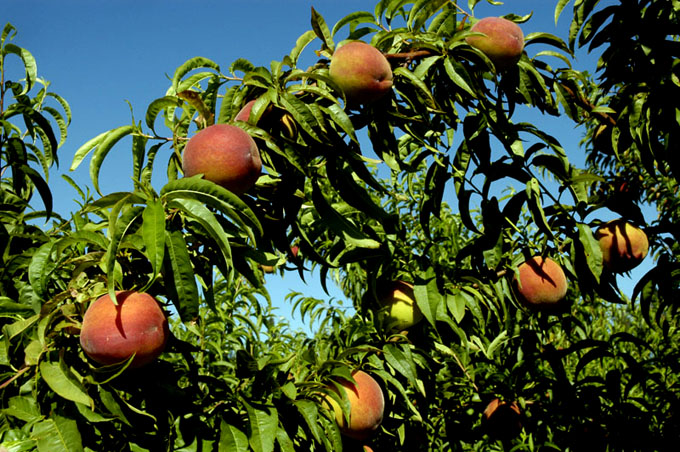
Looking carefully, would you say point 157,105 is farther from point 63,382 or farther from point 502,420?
point 502,420

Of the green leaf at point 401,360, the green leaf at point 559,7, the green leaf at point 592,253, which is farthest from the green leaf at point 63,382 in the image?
the green leaf at point 559,7

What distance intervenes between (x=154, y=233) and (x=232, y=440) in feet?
1.68

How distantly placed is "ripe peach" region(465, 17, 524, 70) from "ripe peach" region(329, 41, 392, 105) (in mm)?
323

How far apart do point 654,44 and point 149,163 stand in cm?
160

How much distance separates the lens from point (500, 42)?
60.3 inches

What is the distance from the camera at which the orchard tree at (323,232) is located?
1.05 metres

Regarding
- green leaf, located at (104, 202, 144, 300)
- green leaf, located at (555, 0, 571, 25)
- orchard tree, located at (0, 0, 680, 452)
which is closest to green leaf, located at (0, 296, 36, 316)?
orchard tree, located at (0, 0, 680, 452)

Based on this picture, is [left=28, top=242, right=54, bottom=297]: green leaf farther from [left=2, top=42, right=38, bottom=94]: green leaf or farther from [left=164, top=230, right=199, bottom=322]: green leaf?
[left=2, top=42, right=38, bottom=94]: green leaf

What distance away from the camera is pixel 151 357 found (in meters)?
1.10

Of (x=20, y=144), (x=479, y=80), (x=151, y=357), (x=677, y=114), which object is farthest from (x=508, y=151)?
(x=20, y=144)

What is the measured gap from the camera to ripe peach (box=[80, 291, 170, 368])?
1021 millimetres

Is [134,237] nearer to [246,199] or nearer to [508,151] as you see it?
[246,199]

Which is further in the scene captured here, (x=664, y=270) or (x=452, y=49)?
(x=664, y=270)

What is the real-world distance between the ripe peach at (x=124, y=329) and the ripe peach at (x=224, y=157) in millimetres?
274
